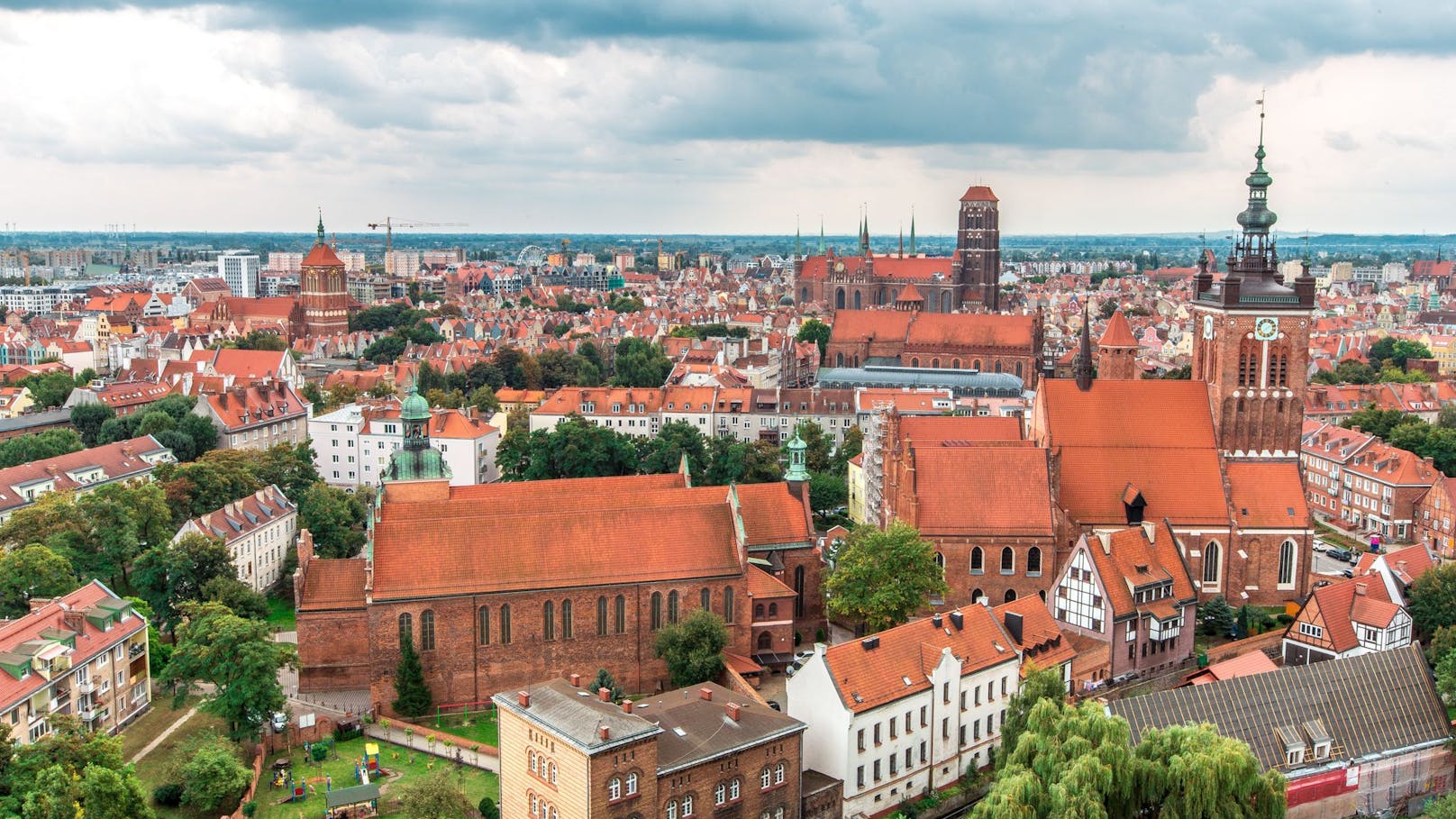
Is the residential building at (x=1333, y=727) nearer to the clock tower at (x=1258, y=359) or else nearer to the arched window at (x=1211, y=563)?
the arched window at (x=1211, y=563)

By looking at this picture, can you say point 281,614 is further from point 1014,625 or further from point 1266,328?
point 1266,328

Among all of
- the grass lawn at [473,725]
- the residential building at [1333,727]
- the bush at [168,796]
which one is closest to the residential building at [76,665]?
the bush at [168,796]

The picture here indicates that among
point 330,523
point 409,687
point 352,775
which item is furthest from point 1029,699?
point 330,523

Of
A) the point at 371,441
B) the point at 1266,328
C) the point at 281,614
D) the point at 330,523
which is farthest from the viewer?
the point at 371,441

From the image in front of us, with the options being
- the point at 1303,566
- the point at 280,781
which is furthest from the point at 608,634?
the point at 1303,566

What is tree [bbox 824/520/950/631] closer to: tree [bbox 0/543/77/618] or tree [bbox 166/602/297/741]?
tree [bbox 166/602/297/741]

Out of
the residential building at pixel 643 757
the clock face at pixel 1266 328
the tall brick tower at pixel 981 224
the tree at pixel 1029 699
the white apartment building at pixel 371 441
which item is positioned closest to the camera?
the residential building at pixel 643 757
